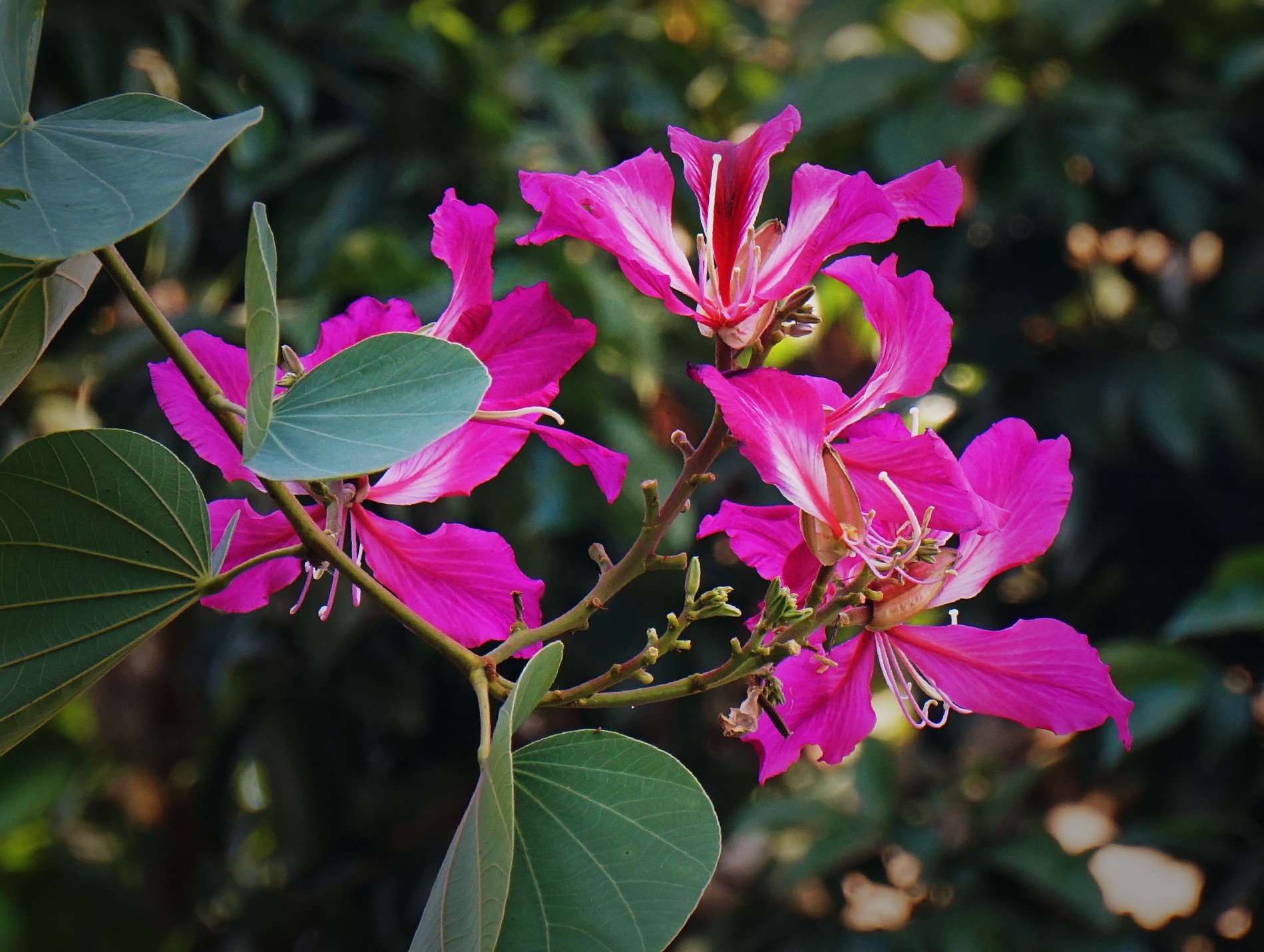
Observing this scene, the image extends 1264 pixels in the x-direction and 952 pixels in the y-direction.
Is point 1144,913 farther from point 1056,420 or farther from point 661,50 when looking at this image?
point 661,50

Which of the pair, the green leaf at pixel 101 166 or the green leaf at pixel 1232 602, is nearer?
the green leaf at pixel 101 166

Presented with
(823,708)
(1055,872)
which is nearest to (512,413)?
(823,708)

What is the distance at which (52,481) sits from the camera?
0.34 meters

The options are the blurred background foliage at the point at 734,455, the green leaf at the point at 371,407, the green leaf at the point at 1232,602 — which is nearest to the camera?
the green leaf at the point at 371,407

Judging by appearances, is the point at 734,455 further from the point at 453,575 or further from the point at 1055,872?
the point at 453,575

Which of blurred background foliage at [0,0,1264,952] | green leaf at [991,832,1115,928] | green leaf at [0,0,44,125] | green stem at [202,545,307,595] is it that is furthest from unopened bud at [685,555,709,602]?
green leaf at [991,832,1115,928]

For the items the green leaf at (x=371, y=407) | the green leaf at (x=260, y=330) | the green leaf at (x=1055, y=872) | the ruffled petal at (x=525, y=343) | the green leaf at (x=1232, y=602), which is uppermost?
the green leaf at (x=260, y=330)

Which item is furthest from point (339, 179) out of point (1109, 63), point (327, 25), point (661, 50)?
point (1109, 63)

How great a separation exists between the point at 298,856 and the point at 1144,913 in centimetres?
134

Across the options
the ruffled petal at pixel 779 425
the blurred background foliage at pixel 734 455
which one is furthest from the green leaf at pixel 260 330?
the blurred background foliage at pixel 734 455

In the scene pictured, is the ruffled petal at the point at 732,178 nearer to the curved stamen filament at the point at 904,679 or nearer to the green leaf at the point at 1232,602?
the curved stamen filament at the point at 904,679

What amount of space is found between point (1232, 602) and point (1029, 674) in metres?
0.81

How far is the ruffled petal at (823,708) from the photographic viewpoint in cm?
39

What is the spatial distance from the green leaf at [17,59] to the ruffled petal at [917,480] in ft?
0.84
